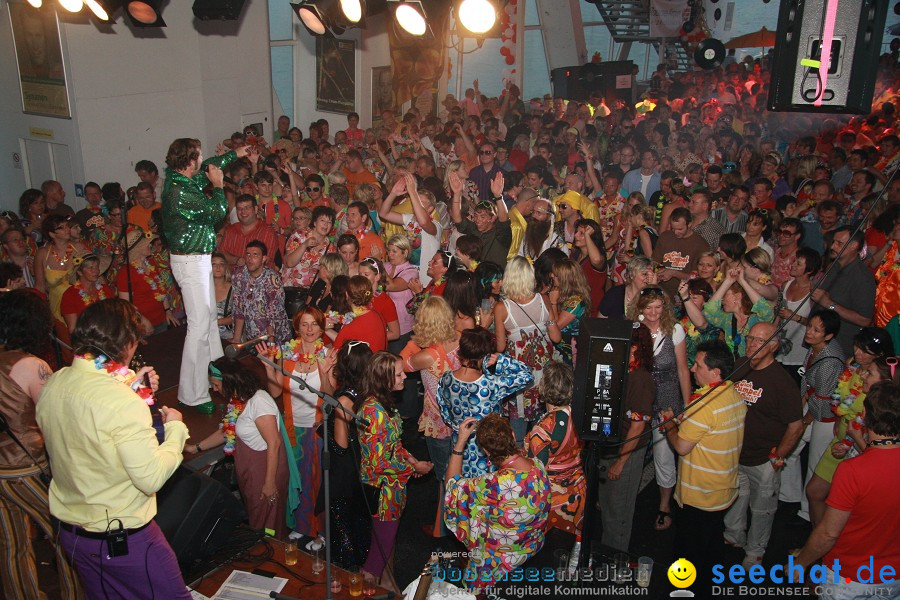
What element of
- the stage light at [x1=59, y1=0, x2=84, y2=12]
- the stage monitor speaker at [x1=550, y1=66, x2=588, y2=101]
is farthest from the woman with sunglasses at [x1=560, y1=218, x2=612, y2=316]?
the stage monitor speaker at [x1=550, y1=66, x2=588, y2=101]

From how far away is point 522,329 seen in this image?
438cm

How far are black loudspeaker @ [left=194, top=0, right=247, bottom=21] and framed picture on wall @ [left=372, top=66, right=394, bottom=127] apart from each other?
461cm

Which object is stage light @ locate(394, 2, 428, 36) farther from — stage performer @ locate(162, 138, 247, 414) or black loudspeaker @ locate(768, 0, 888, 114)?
black loudspeaker @ locate(768, 0, 888, 114)

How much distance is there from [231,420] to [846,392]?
3.23 m

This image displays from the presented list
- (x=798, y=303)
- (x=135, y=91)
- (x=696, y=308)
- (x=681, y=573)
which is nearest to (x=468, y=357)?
(x=681, y=573)

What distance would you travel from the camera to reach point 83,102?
830 centimetres

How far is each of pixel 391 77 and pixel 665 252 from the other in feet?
28.0

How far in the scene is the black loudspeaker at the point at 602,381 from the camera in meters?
2.63

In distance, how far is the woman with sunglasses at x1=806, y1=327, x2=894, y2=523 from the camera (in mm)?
3426

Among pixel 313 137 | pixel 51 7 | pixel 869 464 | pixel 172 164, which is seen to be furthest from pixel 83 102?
pixel 869 464

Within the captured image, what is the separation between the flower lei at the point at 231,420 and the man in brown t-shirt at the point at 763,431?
255cm

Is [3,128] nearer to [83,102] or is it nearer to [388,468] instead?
[83,102]

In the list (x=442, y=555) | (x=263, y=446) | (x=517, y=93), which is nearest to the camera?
(x=442, y=555)

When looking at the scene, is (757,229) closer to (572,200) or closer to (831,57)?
(831,57)
